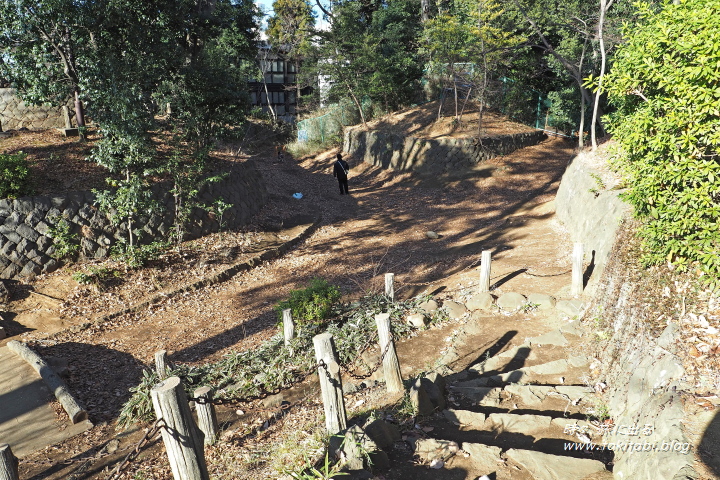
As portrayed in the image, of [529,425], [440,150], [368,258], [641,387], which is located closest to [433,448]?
[529,425]

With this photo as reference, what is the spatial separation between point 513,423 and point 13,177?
441 inches

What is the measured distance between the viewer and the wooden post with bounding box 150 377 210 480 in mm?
3373

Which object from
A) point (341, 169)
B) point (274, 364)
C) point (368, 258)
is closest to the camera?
point (274, 364)

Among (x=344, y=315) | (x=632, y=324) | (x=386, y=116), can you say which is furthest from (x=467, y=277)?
(x=386, y=116)

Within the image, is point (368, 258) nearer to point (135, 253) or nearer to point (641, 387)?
point (135, 253)

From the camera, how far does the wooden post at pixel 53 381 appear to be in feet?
19.9

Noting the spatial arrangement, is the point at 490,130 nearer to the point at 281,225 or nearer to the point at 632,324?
the point at 281,225

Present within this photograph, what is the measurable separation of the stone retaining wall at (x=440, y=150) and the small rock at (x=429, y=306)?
38.8 feet

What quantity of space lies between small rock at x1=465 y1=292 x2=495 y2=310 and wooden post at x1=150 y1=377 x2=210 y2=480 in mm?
5806

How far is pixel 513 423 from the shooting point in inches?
173

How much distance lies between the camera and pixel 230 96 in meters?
13.8

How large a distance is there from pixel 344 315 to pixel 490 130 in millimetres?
14861

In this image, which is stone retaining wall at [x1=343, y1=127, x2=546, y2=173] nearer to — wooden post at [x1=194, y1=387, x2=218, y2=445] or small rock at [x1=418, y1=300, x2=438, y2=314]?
small rock at [x1=418, y1=300, x2=438, y2=314]

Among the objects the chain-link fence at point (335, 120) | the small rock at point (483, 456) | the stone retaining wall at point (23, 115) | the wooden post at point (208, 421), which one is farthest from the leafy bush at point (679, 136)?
the chain-link fence at point (335, 120)
